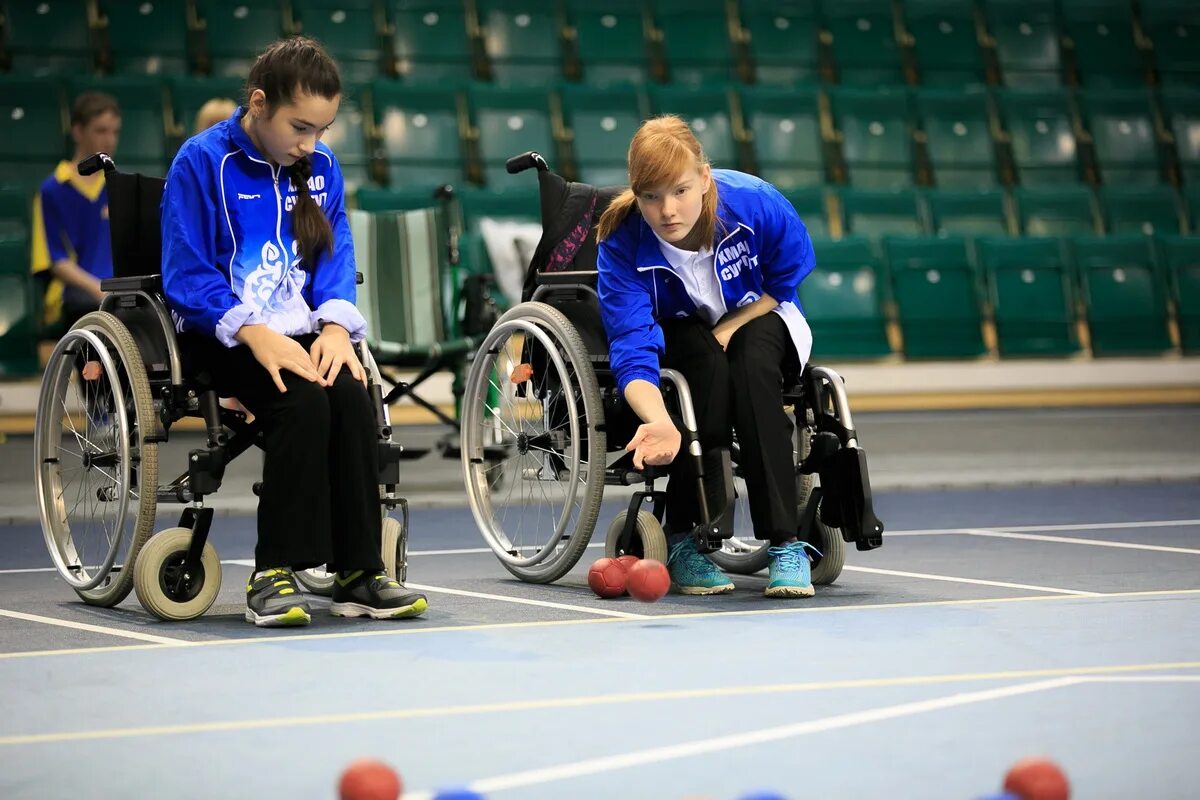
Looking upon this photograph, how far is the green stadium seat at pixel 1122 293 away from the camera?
8203mm

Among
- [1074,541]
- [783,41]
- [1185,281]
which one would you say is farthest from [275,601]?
[783,41]

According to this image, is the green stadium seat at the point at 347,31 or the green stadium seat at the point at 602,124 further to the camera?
the green stadium seat at the point at 347,31

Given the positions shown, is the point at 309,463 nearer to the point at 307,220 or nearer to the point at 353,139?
the point at 307,220

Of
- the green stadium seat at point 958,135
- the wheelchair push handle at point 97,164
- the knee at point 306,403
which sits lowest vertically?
the knee at point 306,403

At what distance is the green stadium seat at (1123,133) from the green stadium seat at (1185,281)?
33.7 inches

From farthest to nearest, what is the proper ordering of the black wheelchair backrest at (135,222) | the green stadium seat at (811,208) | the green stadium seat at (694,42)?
the green stadium seat at (694,42)
the green stadium seat at (811,208)
the black wheelchair backrest at (135,222)

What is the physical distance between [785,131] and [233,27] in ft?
8.88

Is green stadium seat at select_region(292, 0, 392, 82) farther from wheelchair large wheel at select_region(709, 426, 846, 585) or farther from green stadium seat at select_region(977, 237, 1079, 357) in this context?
wheelchair large wheel at select_region(709, 426, 846, 585)

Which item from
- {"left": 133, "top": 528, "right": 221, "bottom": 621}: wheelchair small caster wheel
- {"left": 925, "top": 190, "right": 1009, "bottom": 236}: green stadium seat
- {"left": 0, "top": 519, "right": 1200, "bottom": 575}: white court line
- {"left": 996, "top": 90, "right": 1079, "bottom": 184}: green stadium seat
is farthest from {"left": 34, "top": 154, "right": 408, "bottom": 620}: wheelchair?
{"left": 996, "top": 90, "right": 1079, "bottom": 184}: green stadium seat

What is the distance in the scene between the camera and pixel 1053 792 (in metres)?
1.67

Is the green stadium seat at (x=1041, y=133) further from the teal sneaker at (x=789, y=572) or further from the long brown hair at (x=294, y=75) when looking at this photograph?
the long brown hair at (x=294, y=75)

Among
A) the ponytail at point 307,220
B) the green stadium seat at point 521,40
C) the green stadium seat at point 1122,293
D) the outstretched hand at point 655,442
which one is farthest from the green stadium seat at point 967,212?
the ponytail at point 307,220

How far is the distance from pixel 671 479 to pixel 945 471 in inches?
108

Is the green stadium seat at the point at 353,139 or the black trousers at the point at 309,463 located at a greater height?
the green stadium seat at the point at 353,139
